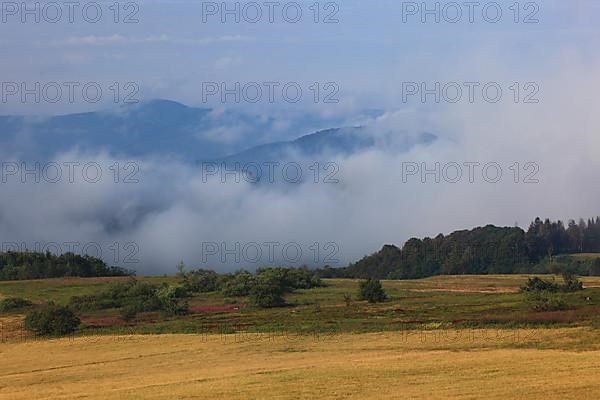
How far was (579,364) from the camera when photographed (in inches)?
1296

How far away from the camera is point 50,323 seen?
5303cm

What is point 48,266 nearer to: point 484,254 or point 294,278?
point 294,278

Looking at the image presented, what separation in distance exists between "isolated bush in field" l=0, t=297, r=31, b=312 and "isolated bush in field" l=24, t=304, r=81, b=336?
14.5 m

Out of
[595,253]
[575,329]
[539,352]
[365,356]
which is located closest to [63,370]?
[365,356]

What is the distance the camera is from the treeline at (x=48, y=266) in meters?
101

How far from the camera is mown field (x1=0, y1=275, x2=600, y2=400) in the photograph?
29.8 meters

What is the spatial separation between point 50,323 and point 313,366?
934 inches

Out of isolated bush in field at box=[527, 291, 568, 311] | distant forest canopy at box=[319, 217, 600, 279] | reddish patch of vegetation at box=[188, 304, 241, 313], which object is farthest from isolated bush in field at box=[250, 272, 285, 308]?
distant forest canopy at box=[319, 217, 600, 279]

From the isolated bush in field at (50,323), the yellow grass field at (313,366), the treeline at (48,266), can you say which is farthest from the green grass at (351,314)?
the treeline at (48,266)

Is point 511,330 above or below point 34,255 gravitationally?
below

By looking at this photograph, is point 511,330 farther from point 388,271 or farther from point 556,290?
point 388,271

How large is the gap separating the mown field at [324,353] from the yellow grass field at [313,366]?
0.06 metres

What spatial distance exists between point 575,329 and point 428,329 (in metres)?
7.46

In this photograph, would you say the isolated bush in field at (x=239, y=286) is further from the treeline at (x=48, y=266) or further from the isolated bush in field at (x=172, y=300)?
the treeline at (x=48, y=266)
